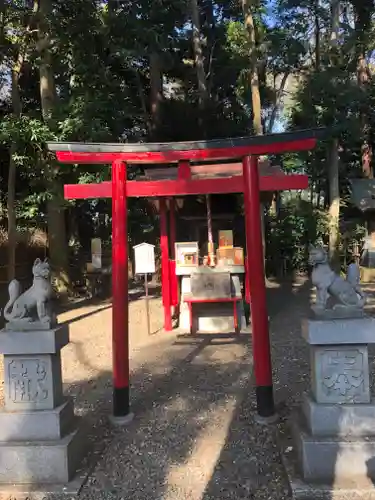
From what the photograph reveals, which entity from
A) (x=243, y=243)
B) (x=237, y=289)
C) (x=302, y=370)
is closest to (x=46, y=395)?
(x=302, y=370)

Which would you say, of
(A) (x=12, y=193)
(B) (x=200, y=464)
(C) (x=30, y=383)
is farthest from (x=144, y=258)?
(B) (x=200, y=464)

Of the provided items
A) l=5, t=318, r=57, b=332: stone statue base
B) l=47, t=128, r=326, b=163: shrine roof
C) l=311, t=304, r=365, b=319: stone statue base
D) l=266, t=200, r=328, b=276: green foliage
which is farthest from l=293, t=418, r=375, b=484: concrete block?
l=266, t=200, r=328, b=276: green foliage

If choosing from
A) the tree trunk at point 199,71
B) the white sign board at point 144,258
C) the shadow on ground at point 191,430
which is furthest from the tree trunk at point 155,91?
the shadow on ground at point 191,430

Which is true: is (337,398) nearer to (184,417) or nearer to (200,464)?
(200,464)

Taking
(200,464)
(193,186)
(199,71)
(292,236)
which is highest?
(199,71)

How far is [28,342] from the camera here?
3.57 meters

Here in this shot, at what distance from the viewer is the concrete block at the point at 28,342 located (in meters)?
3.56

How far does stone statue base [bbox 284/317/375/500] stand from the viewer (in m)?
3.29

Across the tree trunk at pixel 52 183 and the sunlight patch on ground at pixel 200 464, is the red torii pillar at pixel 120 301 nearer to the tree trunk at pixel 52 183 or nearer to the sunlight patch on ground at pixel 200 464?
the sunlight patch on ground at pixel 200 464

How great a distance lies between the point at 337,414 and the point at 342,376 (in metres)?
0.27

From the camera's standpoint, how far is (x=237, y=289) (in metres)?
8.45

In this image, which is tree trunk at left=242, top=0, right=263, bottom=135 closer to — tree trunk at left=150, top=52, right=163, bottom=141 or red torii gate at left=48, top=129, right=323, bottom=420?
tree trunk at left=150, top=52, right=163, bottom=141

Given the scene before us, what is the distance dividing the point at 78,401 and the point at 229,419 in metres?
1.77

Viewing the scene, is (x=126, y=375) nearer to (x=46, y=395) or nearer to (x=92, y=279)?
(x=46, y=395)
